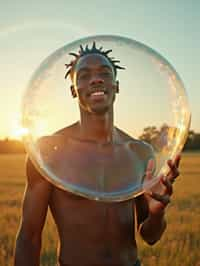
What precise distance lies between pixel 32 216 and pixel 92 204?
1.13ft

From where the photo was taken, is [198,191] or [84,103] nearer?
[84,103]

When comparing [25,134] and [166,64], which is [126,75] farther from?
[25,134]

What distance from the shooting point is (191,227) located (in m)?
9.41

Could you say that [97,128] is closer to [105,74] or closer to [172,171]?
[105,74]

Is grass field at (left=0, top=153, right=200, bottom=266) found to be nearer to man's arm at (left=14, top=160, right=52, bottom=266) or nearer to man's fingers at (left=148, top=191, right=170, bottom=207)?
man's arm at (left=14, top=160, right=52, bottom=266)

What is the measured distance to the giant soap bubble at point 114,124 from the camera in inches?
123

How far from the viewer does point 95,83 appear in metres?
2.99

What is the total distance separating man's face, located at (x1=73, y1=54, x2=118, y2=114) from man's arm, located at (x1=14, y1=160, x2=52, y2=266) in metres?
0.47

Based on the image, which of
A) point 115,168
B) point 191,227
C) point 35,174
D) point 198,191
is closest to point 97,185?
point 115,168

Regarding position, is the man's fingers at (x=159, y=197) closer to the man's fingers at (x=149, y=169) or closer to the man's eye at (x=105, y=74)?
the man's fingers at (x=149, y=169)

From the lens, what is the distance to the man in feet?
10.1

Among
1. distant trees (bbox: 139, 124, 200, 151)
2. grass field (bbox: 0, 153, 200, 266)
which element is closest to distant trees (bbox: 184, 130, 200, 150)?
distant trees (bbox: 139, 124, 200, 151)

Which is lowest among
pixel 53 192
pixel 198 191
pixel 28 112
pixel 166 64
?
pixel 198 191

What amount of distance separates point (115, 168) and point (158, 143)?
0.38m
